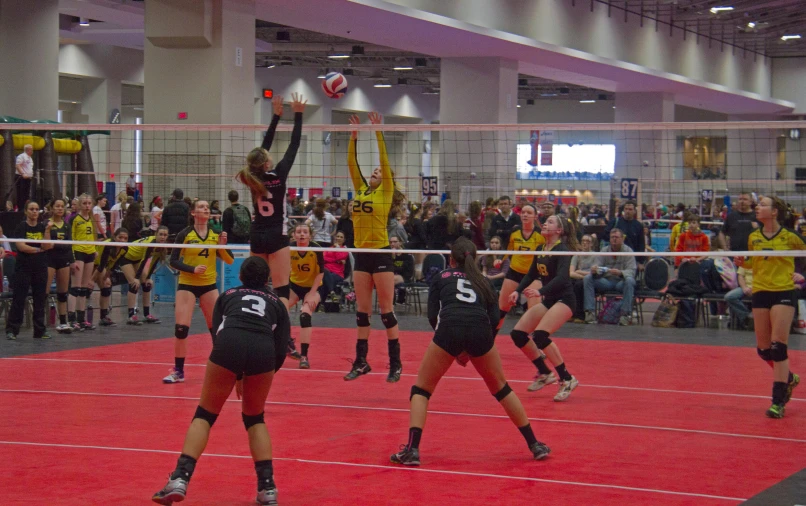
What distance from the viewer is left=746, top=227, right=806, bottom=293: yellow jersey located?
817 cm

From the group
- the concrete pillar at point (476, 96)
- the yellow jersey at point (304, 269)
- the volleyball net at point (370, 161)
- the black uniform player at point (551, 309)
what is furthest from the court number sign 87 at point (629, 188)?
the black uniform player at point (551, 309)

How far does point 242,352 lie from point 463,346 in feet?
5.34

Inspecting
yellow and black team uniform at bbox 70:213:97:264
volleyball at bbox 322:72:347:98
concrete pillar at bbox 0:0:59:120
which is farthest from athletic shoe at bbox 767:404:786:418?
concrete pillar at bbox 0:0:59:120

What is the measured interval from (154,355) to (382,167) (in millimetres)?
4525

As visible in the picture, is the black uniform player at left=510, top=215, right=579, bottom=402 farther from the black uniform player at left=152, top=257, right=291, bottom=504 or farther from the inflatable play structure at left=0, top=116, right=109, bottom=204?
the inflatable play structure at left=0, top=116, right=109, bottom=204

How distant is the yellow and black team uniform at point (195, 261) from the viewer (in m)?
9.34

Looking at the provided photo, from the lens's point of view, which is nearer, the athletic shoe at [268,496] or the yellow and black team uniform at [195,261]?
the athletic shoe at [268,496]

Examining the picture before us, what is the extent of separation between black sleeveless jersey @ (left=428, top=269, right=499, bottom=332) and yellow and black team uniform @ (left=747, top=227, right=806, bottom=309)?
3.02m

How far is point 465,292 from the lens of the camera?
6.38 metres

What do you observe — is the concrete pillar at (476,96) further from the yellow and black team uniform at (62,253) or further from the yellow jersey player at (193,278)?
the yellow jersey player at (193,278)

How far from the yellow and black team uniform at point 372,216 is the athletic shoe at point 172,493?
423 centimetres

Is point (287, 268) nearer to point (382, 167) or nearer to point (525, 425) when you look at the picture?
point (382, 167)

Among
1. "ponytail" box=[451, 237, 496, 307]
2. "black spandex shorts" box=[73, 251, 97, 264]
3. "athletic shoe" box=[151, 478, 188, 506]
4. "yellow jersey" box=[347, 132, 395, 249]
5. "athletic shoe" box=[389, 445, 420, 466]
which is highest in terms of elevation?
"yellow jersey" box=[347, 132, 395, 249]

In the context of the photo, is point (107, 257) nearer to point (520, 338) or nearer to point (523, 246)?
point (523, 246)
